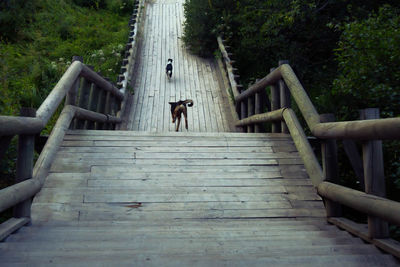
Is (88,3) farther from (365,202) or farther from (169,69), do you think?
(365,202)

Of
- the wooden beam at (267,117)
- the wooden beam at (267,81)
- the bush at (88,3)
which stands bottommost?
the wooden beam at (267,117)

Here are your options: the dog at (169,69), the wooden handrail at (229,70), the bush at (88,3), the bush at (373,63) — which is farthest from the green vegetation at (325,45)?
the bush at (88,3)

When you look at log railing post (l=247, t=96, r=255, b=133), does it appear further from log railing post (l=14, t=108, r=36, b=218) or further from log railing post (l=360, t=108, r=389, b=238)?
log railing post (l=14, t=108, r=36, b=218)

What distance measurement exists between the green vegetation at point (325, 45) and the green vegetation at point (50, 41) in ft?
9.74

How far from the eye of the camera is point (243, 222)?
2.83m

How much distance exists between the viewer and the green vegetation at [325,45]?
4.80 metres

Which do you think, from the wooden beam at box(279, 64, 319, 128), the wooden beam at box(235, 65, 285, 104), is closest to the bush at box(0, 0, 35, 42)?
the wooden beam at box(235, 65, 285, 104)

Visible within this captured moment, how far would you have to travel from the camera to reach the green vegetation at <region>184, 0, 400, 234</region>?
4805mm

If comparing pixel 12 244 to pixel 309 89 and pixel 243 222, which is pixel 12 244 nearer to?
pixel 243 222

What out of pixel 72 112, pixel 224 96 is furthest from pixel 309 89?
pixel 72 112

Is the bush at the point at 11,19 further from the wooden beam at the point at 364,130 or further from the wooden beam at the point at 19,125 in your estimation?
the wooden beam at the point at 364,130

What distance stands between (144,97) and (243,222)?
7.20 meters

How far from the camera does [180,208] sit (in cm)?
305

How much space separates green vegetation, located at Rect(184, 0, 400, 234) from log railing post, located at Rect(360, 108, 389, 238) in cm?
129
